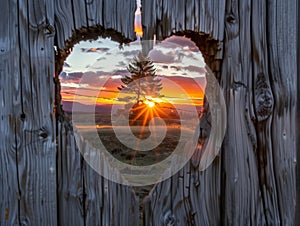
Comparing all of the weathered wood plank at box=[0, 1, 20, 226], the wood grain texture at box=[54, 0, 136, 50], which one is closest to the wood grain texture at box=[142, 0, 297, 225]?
the wood grain texture at box=[54, 0, 136, 50]

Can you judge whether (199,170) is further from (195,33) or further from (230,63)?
(195,33)

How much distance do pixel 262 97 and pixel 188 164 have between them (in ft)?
1.77

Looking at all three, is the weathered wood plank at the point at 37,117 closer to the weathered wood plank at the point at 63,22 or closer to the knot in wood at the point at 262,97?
the weathered wood plank at the point at 63,22

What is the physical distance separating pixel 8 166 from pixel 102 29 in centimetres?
88

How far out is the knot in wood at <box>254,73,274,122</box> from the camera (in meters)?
1.54

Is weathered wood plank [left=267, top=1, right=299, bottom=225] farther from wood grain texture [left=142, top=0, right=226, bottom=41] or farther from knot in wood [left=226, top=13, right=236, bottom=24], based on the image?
wood grain texture [left=142, top=0, right=226, bottom=41]

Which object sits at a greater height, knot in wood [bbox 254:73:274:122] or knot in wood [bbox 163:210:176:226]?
knot in wood [bbox 254:73:274:122]

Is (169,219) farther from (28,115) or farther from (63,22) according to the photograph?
(63,22)

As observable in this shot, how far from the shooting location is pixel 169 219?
1.56 meters

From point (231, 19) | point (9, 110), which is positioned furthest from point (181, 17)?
point (9, 110)

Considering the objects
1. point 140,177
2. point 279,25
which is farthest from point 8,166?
point 279,25

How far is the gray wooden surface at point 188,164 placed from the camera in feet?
4.90

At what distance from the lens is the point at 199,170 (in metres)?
1.53

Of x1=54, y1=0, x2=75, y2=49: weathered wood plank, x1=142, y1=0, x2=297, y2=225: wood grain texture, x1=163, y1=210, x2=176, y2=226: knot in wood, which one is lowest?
x1=163, y1=210, x2=176, y2=226: knot in wood
